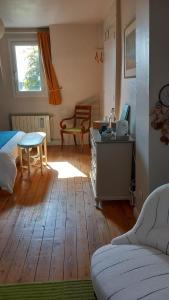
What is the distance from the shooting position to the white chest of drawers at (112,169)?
3.17 meters

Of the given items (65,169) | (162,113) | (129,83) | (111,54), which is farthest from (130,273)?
(111,54)

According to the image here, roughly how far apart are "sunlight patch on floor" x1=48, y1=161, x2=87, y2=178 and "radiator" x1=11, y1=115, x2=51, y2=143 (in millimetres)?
1440

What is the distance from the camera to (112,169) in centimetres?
325

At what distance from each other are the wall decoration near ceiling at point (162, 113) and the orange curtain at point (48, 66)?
161 inches

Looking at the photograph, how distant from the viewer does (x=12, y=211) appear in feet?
10.8

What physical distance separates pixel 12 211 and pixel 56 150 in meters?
2.96

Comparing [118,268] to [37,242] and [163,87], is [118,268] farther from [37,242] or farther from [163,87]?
[163,87]

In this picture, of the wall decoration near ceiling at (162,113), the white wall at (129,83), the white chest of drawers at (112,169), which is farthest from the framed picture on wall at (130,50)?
the wall decoration near ceiling at (162,113)

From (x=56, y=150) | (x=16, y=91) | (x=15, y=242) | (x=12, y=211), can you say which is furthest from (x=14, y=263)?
(x=16, y=91)

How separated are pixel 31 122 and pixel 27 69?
44.5 inches

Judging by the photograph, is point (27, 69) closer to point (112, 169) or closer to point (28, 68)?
point (28, 68)

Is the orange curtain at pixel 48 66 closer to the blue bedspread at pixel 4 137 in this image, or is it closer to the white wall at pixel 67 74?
the white wall at pixel 67 74

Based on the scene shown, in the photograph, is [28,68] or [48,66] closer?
[48,66]

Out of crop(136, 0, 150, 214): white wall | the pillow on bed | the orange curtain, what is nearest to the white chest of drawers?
crop(136, 0, 150, 214): white wall
